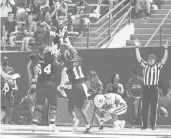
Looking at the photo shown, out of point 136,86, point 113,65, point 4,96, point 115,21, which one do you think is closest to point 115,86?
point 136,86

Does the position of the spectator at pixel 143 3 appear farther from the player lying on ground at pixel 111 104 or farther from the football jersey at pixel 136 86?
the player lying on ground at pixel 111 104

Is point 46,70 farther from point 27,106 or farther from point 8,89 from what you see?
point 8,89

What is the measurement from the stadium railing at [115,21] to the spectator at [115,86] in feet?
7.74

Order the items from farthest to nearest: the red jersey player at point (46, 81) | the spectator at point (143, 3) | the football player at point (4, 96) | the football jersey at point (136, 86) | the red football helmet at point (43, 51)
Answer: the spectator at point (143, 3) → the football player at point (4, 96) → the football jersey at point (136, 86) → the red football helmet at point (43, 51) → the red jersey player at point (46, 81)

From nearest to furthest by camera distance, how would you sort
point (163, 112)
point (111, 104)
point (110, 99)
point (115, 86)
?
point (110, 99), point (111, 104), point (115, 86), point (163, 112)

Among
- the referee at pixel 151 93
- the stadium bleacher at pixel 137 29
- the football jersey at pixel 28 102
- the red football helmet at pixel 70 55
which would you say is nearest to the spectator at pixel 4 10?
the stadium bleacher at pixel 137 29

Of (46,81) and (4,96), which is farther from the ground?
(46,81)

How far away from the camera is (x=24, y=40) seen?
26.3 m

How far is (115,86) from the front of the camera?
75.8 feet

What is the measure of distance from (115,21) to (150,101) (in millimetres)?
Result: 5994

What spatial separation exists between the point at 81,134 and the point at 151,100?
2714mm

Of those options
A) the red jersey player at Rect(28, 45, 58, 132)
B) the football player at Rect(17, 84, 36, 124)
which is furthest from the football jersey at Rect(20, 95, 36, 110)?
the red jersey player at Rect(28, 45, 58, 132)

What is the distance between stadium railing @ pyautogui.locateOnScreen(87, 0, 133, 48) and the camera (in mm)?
25906

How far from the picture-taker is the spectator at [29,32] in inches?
1031
